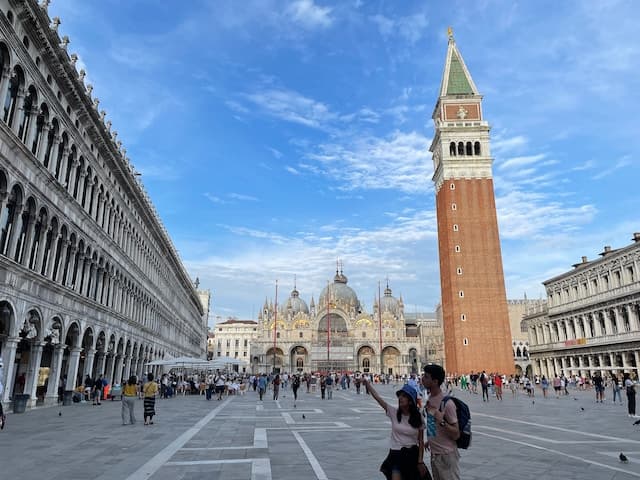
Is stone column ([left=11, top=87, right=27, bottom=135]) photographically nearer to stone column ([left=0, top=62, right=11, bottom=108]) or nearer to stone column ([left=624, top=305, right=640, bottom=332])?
stone column ([left=0, top=62, right=11, bottom=108])

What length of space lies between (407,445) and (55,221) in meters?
19.7

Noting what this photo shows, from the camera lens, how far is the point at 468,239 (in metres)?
58.9

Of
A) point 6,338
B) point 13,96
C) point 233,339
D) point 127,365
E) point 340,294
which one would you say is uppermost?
point 340,294

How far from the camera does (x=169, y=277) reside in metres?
54.0

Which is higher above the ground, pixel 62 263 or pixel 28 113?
pixel 28 113

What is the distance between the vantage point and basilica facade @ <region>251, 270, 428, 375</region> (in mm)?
86188

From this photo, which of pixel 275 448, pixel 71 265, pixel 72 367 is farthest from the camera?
pixel 72 367

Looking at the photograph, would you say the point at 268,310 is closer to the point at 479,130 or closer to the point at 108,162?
the point at 479,130

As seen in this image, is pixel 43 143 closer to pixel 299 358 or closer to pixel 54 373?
pixel 54 373

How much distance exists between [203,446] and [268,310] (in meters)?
83.3

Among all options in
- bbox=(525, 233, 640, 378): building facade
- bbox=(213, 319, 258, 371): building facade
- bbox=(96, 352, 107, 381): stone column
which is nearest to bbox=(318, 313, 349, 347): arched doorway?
bbox=(213, 319, 258, 371): building facade

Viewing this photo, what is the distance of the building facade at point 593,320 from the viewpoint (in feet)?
144

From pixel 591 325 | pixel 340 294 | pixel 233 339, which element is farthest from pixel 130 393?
pixel 233 339

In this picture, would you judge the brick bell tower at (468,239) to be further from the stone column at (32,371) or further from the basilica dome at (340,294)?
the stone column at (32,371)
